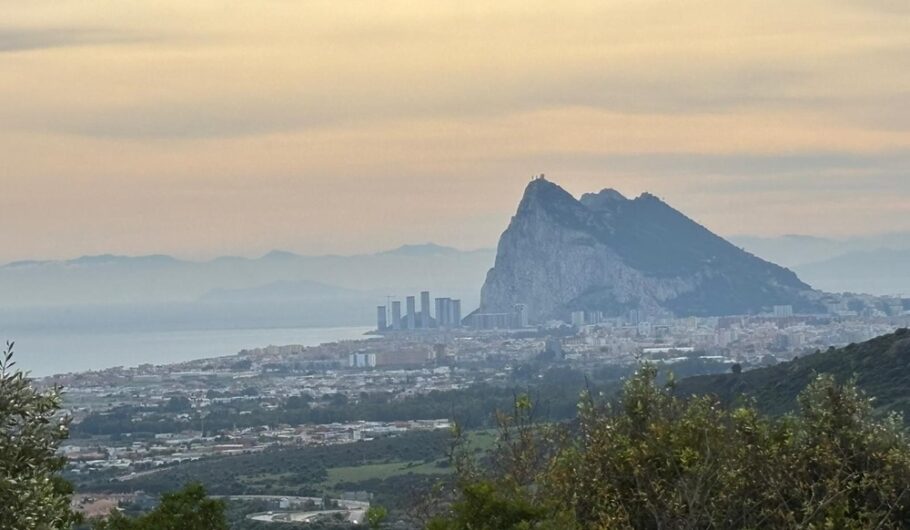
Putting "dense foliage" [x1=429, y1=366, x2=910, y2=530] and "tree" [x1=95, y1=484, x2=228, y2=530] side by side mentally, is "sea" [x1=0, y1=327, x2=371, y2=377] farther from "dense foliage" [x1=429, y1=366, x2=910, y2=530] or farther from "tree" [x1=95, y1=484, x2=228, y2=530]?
"dense foliage" [x1=429, y1=366, x2=910, y2=530]

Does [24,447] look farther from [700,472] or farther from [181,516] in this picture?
[700,472]

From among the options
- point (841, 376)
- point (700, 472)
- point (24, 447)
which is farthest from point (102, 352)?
point (24, 447)

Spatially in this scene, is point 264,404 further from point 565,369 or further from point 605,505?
point 605,505

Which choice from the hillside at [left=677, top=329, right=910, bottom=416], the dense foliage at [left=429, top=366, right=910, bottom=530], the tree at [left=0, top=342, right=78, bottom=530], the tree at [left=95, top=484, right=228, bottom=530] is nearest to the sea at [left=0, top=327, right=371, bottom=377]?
the hillside at [left=677, top=329, right=910, bottom=416]

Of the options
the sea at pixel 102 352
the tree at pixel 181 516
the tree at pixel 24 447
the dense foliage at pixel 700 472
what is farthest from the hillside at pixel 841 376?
the sea at pixel 102 352

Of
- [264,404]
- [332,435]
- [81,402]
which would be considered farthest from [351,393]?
[332,435]

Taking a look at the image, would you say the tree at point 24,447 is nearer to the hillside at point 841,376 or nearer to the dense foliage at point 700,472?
the dense foliage at point 700,472
